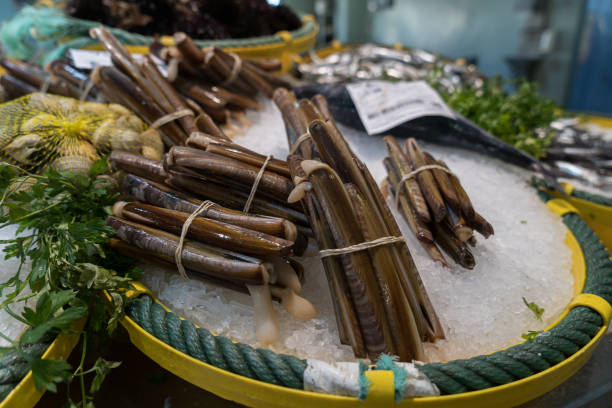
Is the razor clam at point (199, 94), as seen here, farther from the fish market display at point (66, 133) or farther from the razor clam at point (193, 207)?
the razor clam at point (193, 207)

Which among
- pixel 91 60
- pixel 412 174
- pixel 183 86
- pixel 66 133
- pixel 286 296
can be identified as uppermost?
pixel 91 60

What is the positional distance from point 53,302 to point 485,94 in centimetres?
276

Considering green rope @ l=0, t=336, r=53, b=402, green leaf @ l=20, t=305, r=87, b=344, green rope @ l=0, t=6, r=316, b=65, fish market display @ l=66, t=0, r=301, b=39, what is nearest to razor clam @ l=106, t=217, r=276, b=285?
green leaf @ l=20, t=305, r=87, b=344

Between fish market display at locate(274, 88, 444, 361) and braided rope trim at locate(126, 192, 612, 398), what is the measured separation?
133mm

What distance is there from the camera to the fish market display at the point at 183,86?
1806mm

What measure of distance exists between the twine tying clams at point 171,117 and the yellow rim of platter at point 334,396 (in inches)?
36.9

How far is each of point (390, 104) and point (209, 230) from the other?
1.38m

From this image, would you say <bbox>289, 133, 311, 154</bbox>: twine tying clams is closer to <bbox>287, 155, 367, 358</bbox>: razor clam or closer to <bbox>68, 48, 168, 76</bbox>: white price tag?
<bbox>287, 155, 367, 358</bbox>: razor clam

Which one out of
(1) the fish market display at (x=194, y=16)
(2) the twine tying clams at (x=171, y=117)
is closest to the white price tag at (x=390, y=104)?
(2) the twine tying clams at (x=171, y=117)

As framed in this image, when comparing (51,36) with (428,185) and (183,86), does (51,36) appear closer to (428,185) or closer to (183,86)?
(183,86)

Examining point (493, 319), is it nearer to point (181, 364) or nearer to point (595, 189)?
point (181, 364)

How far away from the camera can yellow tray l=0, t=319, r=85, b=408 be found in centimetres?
95

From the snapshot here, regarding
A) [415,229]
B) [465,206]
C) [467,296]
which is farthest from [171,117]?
[467,296]

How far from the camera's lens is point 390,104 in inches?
85.2
